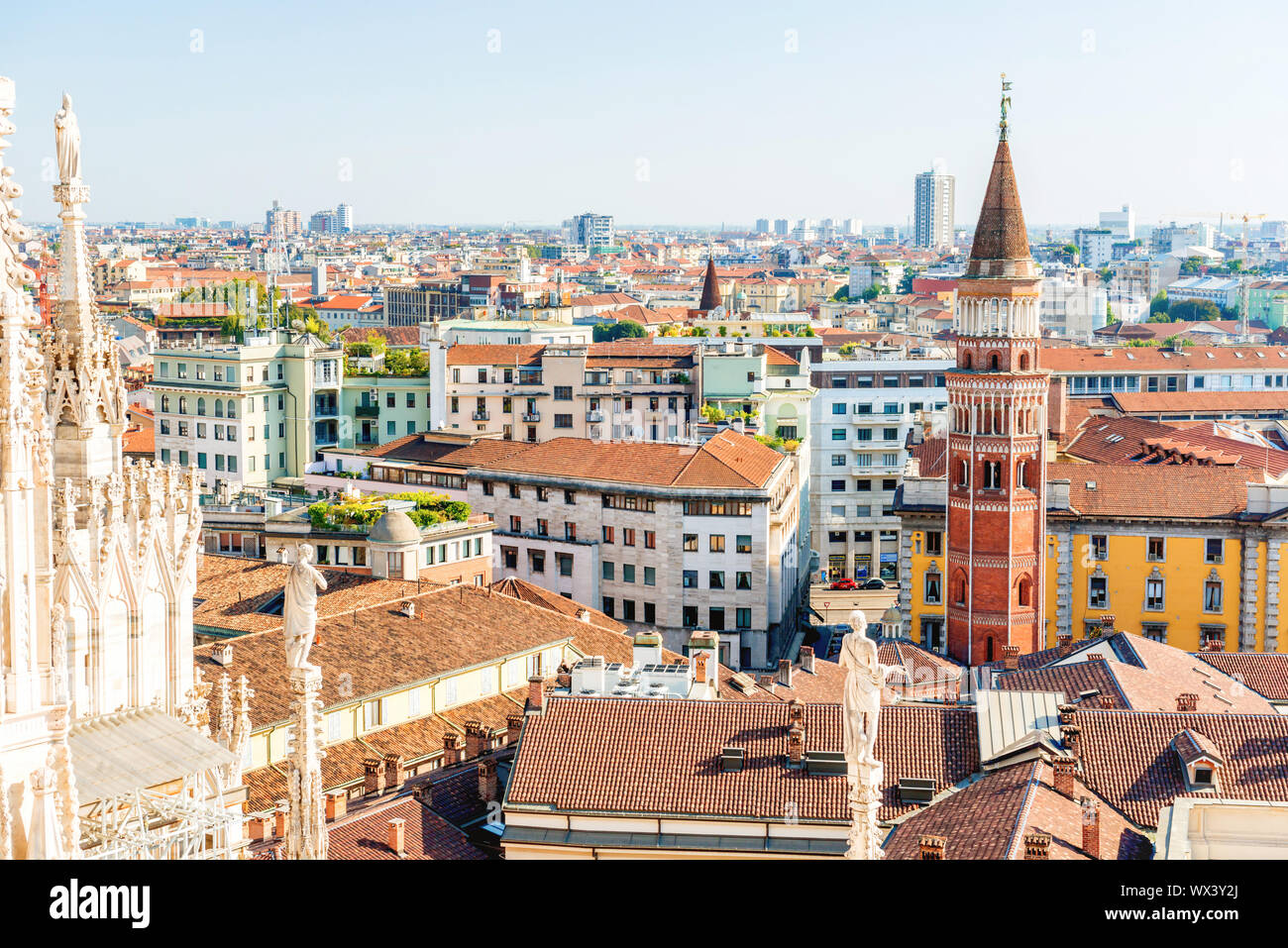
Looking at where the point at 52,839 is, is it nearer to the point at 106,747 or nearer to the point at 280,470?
the point at 106,747

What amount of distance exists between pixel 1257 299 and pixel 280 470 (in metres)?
124

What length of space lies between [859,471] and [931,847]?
5008 centimetres

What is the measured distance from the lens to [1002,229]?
145ft

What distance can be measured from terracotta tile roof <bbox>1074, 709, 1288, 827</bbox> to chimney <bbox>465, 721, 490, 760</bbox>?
962cm

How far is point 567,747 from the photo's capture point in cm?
2453

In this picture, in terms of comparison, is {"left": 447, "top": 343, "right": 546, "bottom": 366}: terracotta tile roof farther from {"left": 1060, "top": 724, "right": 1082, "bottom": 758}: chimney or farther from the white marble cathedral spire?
the white marble cathedral spire

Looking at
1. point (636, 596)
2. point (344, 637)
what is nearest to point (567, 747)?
point (344, 637)

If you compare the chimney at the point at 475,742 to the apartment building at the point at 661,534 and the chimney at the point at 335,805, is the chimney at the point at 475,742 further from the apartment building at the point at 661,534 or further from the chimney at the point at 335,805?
the apartment building at the point at 661,534

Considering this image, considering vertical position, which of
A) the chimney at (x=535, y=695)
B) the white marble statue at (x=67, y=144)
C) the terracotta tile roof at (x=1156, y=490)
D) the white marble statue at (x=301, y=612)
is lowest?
the chimney at (x=535, y=695)

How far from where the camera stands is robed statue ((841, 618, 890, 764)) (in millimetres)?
11164

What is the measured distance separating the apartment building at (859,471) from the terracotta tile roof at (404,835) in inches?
1784

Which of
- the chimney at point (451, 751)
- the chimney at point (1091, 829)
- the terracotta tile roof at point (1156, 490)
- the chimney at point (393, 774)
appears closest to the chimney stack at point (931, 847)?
the chimney at point (1091, 829)

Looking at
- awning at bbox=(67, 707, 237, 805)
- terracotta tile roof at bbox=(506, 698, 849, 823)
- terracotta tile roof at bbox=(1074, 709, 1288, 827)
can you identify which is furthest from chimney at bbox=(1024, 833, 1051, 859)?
awning at bbox=(67, 707, 237, 805)

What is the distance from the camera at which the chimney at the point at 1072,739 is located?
2453cm
